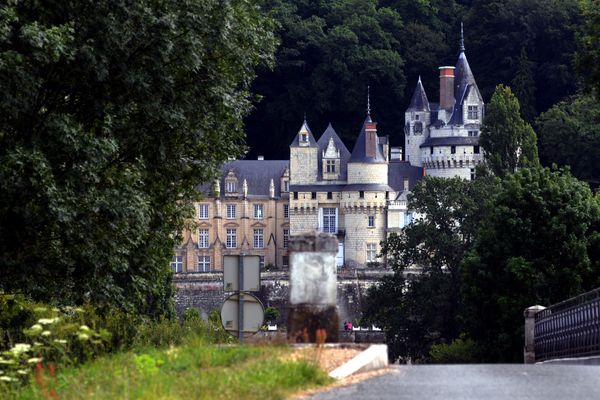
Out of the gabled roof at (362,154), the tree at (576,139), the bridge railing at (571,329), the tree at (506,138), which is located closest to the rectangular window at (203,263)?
the gabled roof at (362,154)

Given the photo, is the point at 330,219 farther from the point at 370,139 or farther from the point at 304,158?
the point at 370,139

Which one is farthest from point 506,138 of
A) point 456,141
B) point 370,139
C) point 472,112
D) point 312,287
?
point 312,287

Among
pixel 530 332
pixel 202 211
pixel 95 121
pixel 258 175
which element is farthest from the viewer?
pixel 202 211

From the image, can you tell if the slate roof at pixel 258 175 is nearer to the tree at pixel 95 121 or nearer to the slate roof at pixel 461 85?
the slate roof at pixel 461 85

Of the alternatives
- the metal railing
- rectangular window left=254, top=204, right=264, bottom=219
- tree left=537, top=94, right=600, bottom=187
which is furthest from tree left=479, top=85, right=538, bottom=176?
the metal railing

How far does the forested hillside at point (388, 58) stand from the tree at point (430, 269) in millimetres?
A: 45512

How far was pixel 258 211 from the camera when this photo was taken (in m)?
130

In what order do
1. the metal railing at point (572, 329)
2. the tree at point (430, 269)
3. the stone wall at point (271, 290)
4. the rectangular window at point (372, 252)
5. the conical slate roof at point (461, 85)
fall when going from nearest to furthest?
1. the metal railing at point (572, 329)
2. the tree at point (430, 269)
3. the stone wall at point (271, 290)
4. the rectangular window at point (372, 252)
5. the conical slate roof at point (461, 85)

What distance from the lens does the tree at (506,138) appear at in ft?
324

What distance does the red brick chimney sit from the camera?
122 meters

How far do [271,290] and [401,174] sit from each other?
17.1 meters

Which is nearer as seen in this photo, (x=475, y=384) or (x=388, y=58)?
(x=475, y=384)

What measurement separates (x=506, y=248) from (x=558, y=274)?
81.3 inches

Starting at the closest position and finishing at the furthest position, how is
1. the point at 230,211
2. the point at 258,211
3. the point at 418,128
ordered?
1. the point at 418,128
2. the point at 258,211
3. the point at 230,211
